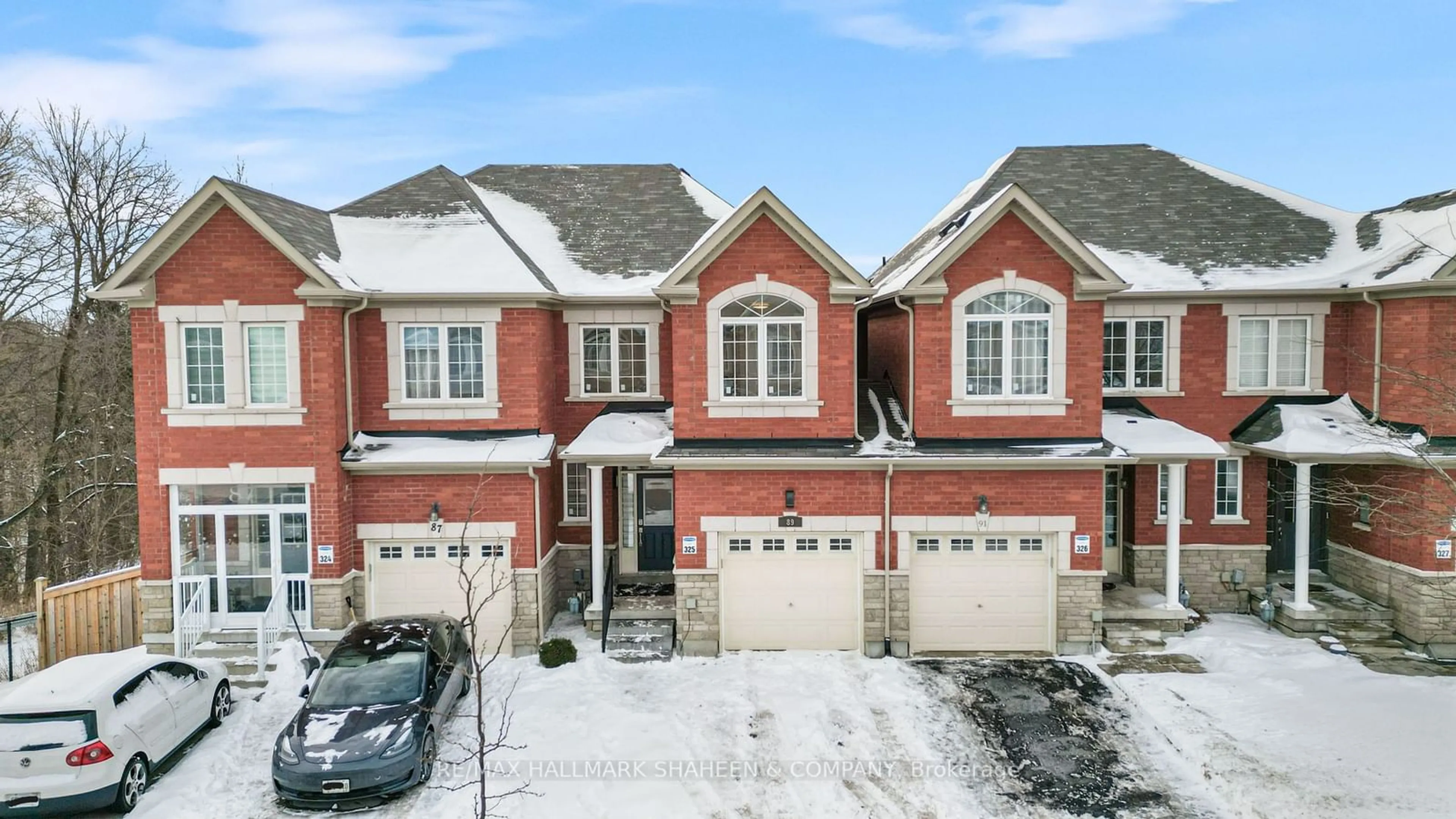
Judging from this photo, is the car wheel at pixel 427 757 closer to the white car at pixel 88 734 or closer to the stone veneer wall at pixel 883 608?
the white car at pixel 88 734

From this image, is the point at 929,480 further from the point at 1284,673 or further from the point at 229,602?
the point at 229,602

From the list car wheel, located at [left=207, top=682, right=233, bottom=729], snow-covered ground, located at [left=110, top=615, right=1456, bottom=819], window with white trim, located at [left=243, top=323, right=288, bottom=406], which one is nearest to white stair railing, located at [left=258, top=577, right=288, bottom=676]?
snow-covered ground, located at [left=110, top=615, right=1456, bottom=819]

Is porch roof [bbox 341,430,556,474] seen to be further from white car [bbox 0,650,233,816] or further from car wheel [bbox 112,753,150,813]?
car wheel [bbox 112,753,150,813]

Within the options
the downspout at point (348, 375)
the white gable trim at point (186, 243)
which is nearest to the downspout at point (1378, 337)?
the downspout at point (348, 375)

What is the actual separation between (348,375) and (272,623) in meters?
4.67

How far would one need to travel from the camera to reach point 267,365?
14.6 meters

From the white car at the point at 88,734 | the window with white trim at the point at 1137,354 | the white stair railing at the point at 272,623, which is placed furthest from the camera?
the window with white trim at the point at 1137,354

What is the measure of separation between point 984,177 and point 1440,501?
1244cm

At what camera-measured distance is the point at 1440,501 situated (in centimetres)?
1348

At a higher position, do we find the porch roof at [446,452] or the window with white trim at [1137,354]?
the window with white trim at [1137,354]

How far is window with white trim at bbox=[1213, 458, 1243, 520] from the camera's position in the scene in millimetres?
17219

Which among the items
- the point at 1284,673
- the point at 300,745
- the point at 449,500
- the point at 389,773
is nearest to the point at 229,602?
the point at 449,500

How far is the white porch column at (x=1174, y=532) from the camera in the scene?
50.3 ft

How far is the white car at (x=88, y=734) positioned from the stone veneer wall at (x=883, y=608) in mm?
10971
